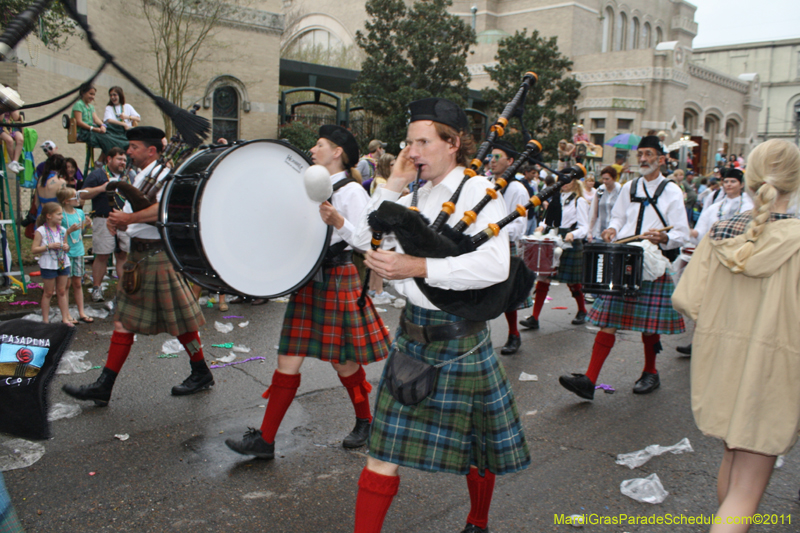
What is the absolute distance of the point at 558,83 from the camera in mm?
28766

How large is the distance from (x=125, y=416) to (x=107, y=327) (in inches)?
88.4

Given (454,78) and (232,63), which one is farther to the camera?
(454,78)

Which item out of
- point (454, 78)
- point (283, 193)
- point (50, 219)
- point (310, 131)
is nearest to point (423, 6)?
point (454, 78)

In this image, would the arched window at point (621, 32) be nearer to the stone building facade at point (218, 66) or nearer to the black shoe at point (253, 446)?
the stone building facade at point (218, 66)

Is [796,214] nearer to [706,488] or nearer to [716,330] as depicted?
[716,330]

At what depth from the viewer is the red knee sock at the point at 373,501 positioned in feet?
6.91

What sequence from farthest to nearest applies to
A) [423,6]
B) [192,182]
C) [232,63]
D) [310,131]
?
[423,6] → [310,131] → [232,63] → [192,182]

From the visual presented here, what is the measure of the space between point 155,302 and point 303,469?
152 cm

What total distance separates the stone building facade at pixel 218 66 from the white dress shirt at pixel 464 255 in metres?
12.8

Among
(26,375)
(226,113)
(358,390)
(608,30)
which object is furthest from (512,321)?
(608,30)

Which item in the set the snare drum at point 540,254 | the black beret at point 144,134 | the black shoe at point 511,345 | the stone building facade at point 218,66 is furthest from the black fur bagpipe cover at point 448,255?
the stone building facade at point 218,66

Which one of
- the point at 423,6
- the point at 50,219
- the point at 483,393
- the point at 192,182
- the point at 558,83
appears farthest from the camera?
the point at 558,83

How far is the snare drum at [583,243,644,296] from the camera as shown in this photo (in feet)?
12.9

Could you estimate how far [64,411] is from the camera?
372 centimetres
